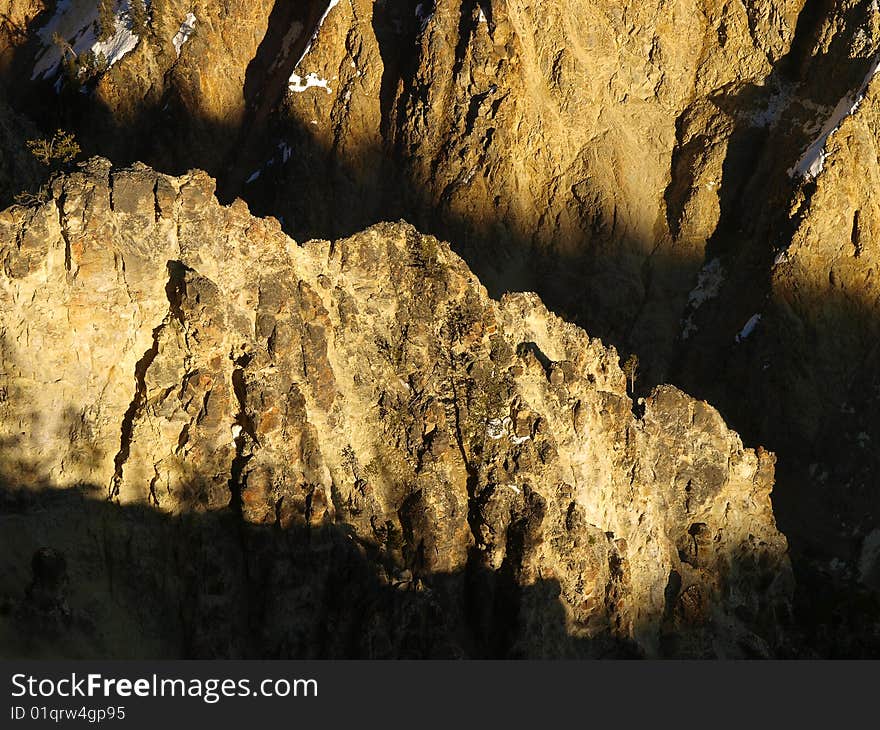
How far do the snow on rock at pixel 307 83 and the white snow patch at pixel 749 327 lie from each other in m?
20.7

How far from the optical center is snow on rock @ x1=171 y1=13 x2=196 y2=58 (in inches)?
2478

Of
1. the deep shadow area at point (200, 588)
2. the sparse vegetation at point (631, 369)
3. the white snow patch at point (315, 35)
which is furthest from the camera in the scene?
the white snow patch at point (315, 35)

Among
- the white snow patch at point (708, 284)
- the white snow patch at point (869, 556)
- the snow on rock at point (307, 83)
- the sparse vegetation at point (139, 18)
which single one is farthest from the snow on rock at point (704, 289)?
the sparse vegetation at point (139, 18)

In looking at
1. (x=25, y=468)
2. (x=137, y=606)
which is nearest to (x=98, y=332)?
(x=25, y=468)

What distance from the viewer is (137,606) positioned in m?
28.2

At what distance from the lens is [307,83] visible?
200 feet

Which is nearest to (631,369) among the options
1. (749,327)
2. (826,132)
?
(749,327)

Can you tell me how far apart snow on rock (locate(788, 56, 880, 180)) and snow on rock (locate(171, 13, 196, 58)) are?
90.9 ft

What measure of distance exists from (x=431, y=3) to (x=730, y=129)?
14396 mm

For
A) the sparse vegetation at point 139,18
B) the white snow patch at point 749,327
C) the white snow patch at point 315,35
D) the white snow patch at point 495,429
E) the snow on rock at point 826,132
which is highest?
the sparse vegetation at point 139,18

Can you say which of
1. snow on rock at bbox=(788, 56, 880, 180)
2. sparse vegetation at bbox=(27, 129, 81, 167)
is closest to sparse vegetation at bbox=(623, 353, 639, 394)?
snow on rock at bbox=(788, 56, 880, 180)

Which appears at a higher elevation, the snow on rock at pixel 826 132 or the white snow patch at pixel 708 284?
the snow on rock at pixel 826 132

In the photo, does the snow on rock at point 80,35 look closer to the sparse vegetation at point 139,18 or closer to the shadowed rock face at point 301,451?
the sparse vegetation at point 139,18

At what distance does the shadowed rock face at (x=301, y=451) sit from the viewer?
94.2 ft
